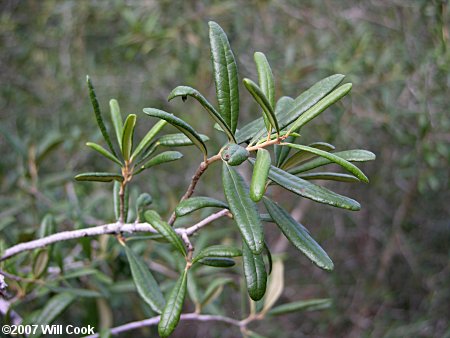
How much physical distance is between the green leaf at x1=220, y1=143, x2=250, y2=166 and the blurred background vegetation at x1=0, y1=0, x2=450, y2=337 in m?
0.82

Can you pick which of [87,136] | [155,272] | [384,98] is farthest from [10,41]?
[384,98]

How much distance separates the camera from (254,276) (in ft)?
2.20

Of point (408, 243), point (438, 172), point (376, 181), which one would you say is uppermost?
point (438, 172)

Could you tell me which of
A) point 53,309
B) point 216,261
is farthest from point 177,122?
point 53,309

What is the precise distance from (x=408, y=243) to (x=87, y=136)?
181 centimetres

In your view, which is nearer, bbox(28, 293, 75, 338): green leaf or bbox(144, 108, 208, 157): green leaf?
bbox(144, 108, 208, 157): green leaf

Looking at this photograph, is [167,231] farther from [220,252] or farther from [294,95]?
[294,95]

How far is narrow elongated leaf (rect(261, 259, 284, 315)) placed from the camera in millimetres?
1143

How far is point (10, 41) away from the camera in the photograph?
95.0 inches

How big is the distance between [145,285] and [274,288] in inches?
18.0

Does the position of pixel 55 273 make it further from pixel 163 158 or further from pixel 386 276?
pixel 386 276

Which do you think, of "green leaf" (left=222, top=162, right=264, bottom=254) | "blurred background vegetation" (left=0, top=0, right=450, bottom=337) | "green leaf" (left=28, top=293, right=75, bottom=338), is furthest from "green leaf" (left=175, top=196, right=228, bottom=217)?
"blurred background vegetation" (left=0, top=0, right=450, bottom=337)

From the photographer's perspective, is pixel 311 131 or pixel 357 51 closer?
pixel 357 51

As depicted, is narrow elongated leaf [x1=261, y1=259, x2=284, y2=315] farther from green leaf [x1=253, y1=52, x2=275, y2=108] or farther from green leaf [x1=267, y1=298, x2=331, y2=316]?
green leaf [x1=253, y1=52, x2=275, y2=108]
